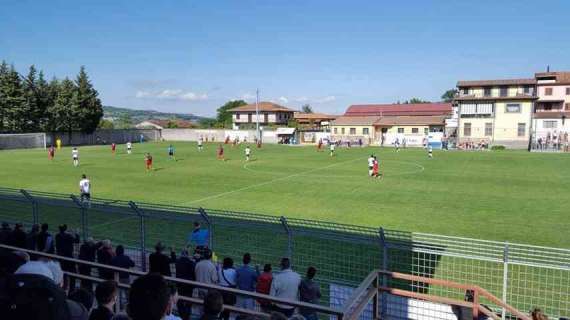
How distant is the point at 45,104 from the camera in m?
68.2

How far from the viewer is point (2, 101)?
62.4 meters

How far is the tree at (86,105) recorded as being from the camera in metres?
69.3

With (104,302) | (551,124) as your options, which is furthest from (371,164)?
(551,124)

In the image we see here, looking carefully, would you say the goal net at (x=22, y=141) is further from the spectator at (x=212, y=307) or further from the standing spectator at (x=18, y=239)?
the spectator at (x=212, y=307)

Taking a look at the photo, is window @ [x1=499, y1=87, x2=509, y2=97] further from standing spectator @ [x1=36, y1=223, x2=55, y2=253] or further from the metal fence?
standing spectator @ [x1=36, y1=223, x2=55, y2=253]

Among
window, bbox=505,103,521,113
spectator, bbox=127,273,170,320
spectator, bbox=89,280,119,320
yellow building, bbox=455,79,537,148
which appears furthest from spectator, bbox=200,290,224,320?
window, bbox=505,103,521,113

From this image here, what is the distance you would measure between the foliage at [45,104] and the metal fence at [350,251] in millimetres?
56651

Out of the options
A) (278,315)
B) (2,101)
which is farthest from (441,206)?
(2,101)

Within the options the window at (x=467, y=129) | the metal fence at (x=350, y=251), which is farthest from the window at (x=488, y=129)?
the metal fence at (x=350, y=251)

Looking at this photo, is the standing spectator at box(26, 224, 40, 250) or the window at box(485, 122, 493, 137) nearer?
the standing spectator at box(26, 224, 40, 250)

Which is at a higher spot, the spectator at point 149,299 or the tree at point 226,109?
the tree at point 226,109

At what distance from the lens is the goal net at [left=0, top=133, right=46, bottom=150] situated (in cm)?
5831

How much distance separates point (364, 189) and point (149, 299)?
72.0ft

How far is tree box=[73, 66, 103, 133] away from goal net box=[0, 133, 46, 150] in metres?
8.29
